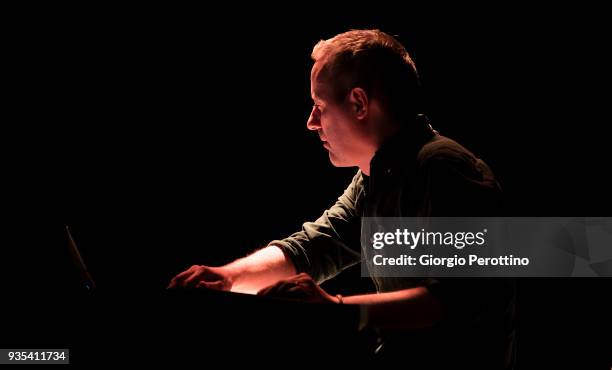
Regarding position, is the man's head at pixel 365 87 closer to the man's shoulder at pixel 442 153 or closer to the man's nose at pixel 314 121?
the man's nose at pixel 314 121

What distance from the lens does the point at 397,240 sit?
1.43 meters

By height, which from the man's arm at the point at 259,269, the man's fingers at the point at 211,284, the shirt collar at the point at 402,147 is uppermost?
the shirt collar at the point at 402,147

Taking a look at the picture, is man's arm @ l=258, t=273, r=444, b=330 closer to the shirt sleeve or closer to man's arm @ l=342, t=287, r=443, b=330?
man's arm @ l=342, t=287, r=443, b=330

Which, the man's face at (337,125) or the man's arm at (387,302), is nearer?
the man's arm at (387,302)

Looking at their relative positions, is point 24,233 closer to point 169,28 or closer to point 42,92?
point 42,92

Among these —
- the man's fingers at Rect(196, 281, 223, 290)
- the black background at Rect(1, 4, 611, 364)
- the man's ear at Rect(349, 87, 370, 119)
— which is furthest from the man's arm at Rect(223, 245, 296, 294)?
the man's ear at Rect(349, 87, 370, 119)

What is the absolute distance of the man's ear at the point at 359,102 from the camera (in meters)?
1.53

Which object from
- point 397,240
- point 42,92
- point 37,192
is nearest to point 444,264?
point 397,240

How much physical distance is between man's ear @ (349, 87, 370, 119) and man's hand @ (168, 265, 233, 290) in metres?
0.55

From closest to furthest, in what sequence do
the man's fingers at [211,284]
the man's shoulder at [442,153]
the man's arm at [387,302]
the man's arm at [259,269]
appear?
the man's arm at [387,302] < the man's shoulder at [442,153] < the man's fingers at [211,284] < the man's arm at [259,269]

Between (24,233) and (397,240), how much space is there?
0.85 metres

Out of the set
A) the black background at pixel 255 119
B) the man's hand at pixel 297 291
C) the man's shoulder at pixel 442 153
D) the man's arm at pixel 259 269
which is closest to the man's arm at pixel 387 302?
the man's hand at pixel 297 291

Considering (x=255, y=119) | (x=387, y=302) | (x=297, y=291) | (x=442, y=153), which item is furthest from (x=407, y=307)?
(x=255, y=119)

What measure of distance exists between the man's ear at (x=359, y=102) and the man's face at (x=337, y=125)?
0.01 m
